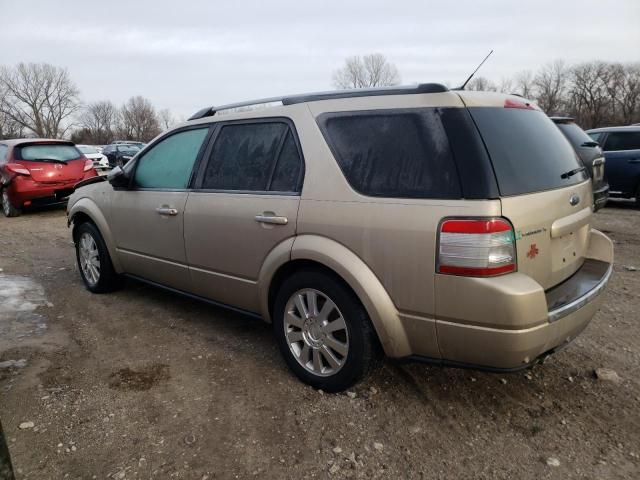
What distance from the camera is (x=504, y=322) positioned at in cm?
215

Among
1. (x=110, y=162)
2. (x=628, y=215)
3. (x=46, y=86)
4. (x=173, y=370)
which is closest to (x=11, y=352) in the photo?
(x=173, y=370)

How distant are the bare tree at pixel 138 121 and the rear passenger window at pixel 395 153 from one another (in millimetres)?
87400

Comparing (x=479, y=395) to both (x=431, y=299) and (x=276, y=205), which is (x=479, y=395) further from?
(x=276, y=205)

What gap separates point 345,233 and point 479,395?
128 cm

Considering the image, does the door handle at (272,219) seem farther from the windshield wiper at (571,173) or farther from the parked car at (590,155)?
the parked car at (590,155)

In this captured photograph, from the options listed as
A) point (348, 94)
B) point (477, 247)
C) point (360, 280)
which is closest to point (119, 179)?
point (348, 94)

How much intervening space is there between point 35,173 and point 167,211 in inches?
302

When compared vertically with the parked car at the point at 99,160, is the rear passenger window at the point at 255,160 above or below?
below

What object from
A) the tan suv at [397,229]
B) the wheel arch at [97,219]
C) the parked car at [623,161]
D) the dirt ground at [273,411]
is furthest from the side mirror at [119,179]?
the parked car at [623,161]

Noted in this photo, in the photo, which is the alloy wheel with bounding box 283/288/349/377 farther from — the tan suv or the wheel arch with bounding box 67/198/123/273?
the wheel arch with bounding box 67/198/123/273

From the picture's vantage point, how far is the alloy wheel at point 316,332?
2725 millimetres

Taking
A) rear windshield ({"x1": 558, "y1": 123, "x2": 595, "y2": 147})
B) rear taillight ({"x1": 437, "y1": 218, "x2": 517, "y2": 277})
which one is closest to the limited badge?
rear taillight ({"x1": 437, "y1": 218, "x2": 517, "y2": 277})

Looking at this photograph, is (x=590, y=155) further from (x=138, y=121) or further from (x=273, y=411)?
(x=138, y=121)

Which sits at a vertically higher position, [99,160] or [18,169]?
[99,160]
